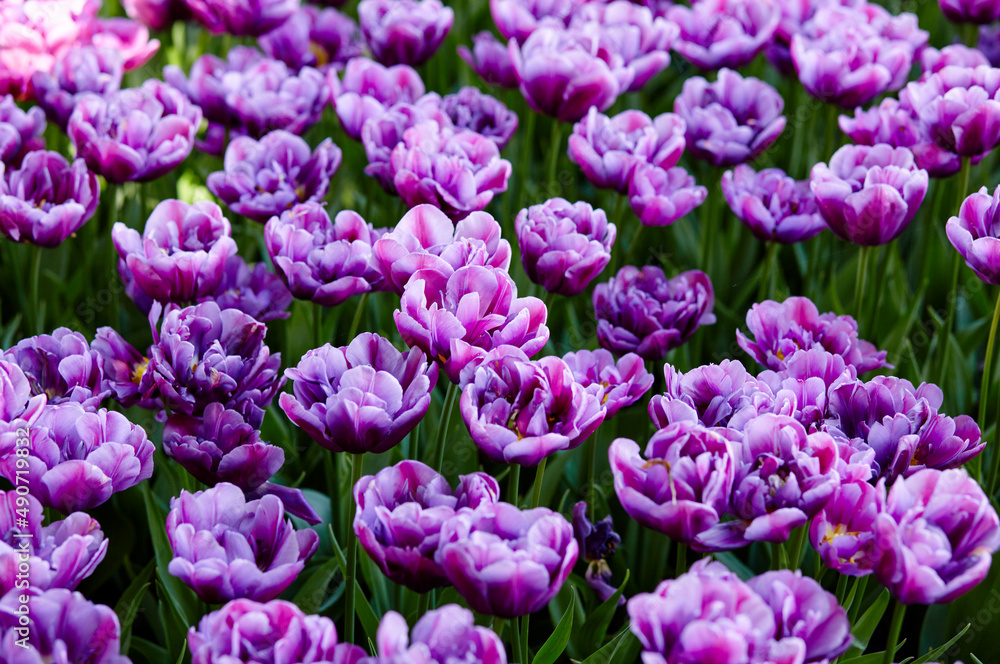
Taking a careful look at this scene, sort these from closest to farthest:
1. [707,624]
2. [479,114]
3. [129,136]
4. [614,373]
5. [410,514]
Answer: [707,624], [410,514], [614,373], [129,136], [479,114]

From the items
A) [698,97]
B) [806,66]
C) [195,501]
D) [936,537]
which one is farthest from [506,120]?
[936,537]

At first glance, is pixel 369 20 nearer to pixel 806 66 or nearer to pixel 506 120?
pixel 506 120

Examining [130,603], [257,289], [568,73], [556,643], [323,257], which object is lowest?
[130,603]

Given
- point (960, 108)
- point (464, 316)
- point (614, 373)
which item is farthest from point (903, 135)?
point (464, 316)

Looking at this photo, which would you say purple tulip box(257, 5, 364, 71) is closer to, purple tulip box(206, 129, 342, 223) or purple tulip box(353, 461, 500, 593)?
purple tulip box(206, 129, 342, 223)

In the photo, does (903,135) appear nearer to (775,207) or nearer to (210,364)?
(775,207)

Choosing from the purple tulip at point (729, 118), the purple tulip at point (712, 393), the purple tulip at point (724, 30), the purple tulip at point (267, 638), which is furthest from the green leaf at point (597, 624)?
the purple tulip at point (724, 30)

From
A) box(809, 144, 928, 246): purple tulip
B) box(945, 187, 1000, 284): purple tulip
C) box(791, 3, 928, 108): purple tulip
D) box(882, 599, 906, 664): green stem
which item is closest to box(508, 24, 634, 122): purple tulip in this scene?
box(791, 3, 928, 108): purple tulip
